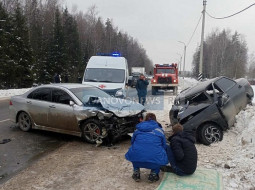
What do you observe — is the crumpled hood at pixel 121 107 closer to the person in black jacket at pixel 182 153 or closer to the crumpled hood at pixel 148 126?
the crumpled hood at pixel 148 126

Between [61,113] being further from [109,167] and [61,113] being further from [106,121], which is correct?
[109,167]

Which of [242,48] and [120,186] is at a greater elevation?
[242,48]

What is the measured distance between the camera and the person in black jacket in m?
4.70

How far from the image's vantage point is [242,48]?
8812cm

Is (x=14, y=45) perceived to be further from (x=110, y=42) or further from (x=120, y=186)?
(x=110, y=42)

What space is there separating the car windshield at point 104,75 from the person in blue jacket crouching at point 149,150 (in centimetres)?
786

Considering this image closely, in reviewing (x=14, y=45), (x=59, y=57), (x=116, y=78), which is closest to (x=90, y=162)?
(x=116, y=78)

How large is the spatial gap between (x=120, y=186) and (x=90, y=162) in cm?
142

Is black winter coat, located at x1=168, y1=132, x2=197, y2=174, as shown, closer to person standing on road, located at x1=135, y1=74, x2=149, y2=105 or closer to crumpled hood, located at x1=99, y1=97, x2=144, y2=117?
crumpled hood, located at x1=99, y1=97, x2=144, y2=117

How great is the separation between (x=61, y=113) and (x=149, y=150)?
360cm

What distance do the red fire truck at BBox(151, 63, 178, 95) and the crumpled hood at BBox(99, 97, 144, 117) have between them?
15657mm

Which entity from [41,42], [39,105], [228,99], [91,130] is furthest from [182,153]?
[41,42]

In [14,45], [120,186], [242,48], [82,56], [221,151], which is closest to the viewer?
[120,186]

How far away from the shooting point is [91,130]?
7051mm
